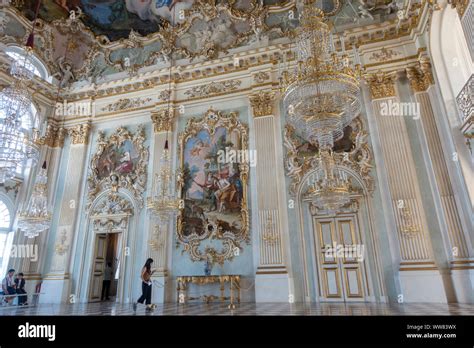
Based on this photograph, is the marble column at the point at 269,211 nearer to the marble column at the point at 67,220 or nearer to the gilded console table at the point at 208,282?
the gilded console table at the point at 208,282

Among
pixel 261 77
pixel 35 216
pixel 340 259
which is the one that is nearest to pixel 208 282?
pixel 340 259

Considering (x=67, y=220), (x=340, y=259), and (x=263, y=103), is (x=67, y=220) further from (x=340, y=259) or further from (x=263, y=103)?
(x=340, y=259)

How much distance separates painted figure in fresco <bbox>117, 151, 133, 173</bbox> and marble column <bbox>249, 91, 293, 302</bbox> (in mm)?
4554

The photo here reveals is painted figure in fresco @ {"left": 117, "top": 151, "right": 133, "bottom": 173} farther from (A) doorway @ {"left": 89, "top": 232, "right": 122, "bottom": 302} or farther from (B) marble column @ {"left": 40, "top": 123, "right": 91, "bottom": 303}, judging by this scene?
(A) doorway @ {"left": 89, "top": 232, "right": 122, "bottom": 302}

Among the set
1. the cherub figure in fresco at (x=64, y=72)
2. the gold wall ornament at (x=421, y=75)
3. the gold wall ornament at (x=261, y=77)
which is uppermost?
the cherub figure in fresco at (x=64, y=72)

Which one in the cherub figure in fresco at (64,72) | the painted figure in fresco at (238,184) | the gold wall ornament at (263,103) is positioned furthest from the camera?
the cherub figure in fresco at (64,72)

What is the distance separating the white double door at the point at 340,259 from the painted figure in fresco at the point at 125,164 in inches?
256

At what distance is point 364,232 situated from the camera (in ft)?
26.5

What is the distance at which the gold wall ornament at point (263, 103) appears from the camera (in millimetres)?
9719

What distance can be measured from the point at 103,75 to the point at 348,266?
438 inches

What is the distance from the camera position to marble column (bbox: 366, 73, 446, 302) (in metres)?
7.06

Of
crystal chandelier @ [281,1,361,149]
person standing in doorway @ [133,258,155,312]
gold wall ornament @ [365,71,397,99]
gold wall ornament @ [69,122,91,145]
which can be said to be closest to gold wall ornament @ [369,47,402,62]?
gold wall ornament @ [365,71,397,99]

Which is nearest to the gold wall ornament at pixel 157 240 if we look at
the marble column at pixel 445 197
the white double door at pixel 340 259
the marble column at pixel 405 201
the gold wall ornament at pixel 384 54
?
the white double door at pixel 340 259

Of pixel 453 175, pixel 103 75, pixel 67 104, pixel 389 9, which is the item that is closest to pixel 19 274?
pixel 67 104
